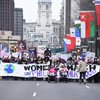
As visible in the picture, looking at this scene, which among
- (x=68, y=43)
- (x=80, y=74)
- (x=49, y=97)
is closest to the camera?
(x=49, y=97)

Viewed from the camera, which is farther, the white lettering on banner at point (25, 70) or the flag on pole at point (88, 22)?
the flag on pole at point (88, 22)

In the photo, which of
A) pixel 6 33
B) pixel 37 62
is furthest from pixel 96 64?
pixel 6 33

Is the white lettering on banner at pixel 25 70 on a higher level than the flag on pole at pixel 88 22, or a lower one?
lower

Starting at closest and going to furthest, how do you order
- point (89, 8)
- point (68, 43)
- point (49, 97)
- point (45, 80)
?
1. point (49, 97)
2. point (45, 80)
3. point (89, 8)
4. point (68, 43)

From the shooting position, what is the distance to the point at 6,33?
18925 cm

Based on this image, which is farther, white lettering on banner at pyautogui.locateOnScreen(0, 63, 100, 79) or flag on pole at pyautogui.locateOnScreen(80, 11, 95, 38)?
flag on pole at pyautogui.locateOnScreen(80, 11, 95, 38)

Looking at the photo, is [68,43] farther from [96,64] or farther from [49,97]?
[49,97]

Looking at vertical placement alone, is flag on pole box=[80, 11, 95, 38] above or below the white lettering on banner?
above

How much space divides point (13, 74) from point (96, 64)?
5.39m

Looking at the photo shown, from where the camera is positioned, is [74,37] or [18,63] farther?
[74,37]

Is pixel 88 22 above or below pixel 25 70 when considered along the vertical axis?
above

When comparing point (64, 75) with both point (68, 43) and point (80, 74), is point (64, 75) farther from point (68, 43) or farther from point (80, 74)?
point (68, 43)

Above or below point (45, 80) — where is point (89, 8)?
above

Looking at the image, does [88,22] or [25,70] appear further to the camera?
[88,22]
